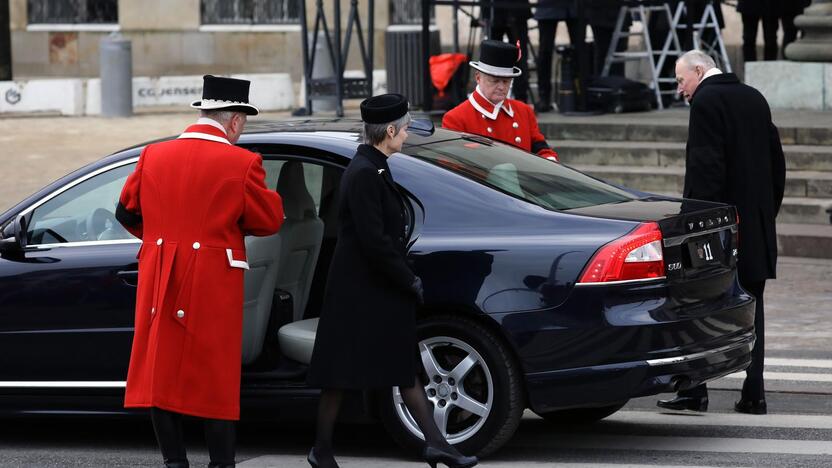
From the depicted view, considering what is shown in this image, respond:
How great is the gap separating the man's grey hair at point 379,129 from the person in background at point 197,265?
455 millimetres

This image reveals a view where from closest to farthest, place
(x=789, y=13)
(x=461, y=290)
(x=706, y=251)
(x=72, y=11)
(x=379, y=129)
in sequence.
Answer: (x=379, y=129) → (x=461, y=290) → (x=706, y=251) → (x=789, y=13) → (x=72, y=11)

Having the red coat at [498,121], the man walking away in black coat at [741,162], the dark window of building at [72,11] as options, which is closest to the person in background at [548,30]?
the red coat at [498,121]

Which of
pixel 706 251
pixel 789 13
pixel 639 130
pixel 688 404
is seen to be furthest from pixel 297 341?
pixel 789 13

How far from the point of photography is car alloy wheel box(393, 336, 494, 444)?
6.95 m

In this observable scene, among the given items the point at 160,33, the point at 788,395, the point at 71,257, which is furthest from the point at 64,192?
the point at 160,33

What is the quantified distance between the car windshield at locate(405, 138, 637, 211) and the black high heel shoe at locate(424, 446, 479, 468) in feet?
3.82

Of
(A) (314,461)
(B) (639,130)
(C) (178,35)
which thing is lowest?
(A) (314,461)

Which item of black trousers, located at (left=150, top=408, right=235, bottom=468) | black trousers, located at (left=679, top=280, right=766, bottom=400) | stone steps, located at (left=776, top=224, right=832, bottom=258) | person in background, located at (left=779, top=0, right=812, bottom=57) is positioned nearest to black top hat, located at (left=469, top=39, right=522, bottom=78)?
black trousers, located at (left=679, top=280, right=766, bottom=400)

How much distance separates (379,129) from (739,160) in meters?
2.22

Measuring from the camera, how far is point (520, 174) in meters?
7.54

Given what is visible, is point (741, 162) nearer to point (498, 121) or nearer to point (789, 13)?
point (498, 121)

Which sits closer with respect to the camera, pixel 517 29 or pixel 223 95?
pixel 223 95

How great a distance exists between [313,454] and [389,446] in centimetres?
89

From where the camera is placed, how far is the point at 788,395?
345 inches
